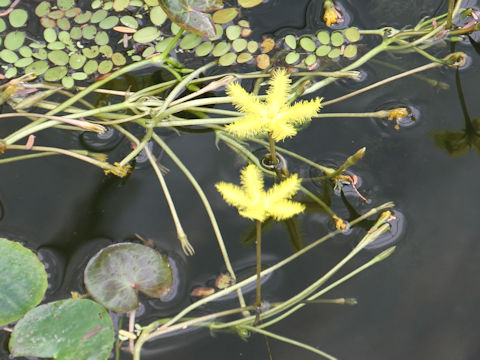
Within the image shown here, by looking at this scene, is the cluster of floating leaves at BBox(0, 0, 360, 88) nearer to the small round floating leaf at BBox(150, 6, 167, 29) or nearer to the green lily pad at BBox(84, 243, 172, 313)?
the small round floating leaf at BBox(150, 6, 167, 29)

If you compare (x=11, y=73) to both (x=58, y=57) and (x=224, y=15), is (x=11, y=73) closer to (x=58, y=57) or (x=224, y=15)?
(x=58, y=57)

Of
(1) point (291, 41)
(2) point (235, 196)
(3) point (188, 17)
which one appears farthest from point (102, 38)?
(2) point (235, 196)

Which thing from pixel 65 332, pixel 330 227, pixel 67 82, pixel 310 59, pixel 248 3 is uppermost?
pixel 248 3

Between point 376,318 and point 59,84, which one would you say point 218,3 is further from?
point 376,318

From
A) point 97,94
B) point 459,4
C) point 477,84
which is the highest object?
point 459,4

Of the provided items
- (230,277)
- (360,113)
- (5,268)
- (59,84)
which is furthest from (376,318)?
(59,84)

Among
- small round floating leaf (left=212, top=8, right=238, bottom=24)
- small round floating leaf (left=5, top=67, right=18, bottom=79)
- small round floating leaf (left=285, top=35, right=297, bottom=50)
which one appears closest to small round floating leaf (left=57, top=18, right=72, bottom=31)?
small round floating leaf (left=5, top=67, right=18, bottom=79)

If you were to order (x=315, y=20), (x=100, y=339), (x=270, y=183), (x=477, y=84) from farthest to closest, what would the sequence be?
1. (x=315, y=20)
2. (x=477, y=84)
3. (x=270, y=183)
4. (x=100, y=339)
